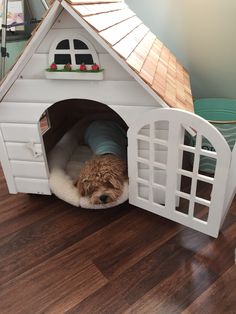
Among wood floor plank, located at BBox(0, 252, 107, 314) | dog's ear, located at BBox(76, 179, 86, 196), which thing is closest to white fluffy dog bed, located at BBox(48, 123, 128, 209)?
dog's ear, located at BBox(76, 179, 86, 196)

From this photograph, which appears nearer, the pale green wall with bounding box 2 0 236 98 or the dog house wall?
the dog house wall

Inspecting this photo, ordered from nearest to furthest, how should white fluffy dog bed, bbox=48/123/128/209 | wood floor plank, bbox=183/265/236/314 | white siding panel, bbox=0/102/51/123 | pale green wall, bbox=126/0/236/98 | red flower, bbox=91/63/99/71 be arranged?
wood floor plank, bbox=183/265/236/314 < red flower, bbox=91/63/99/71 < white siding panel, bbox=0/102/51/123 < white fluffy dog bed, bbox=48/123/128/209 < pale green wall, bbox=126/0/236/98

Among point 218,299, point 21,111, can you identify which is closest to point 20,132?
point 21,111

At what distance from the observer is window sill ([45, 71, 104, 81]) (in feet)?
3.36

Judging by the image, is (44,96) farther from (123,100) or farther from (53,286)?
(53,286)

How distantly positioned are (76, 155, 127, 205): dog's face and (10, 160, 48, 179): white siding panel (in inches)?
7.6

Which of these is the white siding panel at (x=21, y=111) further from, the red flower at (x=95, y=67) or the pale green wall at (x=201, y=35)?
the pale green wall at (x=201, y=35)

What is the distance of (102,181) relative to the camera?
1217mm

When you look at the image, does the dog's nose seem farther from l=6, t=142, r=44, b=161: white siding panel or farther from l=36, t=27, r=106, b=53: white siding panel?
l=36, t=27, r=106, b=53: white siding panel

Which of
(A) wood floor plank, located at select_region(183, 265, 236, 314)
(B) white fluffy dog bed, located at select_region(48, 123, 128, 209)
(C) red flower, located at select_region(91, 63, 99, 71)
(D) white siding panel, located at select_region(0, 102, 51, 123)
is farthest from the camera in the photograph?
(B) white fluffy dog bed, located at select_region(48, 123, 128, 209)

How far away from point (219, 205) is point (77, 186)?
2.07ft

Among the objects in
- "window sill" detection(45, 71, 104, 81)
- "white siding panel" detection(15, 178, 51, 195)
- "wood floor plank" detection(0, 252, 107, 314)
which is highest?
"window sill" detection(45, 71, 104, 81)

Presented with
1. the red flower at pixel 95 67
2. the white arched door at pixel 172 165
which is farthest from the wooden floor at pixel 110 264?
the red flower at pixel 95 67

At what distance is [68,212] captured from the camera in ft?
A: 4.44
